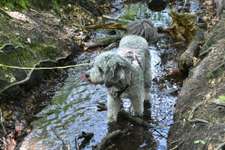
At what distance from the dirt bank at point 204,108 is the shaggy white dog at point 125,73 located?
26.8 inches

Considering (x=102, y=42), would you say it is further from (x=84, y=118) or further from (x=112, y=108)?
(x=112, y=108)

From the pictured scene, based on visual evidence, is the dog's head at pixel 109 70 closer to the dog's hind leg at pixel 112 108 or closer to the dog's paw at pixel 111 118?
the dog's hind leg at pixel 112 108

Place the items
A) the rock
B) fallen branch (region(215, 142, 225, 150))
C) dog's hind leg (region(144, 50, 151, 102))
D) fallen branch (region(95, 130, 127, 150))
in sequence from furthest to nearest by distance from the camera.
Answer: the rock, dog's hind leg (region(144, 50, 151, 102)), fallen branch (region(95, 130, 127, 150)), fallen branch (region(215, 142, 225, 150))

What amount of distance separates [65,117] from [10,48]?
1.88 meters

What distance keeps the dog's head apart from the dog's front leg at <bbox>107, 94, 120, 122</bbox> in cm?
69

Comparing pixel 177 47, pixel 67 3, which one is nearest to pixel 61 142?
pixel 177 47

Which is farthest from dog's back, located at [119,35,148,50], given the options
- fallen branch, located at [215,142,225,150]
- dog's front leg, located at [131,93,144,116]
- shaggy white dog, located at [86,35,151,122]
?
fallen branch, located at [215,142,225,150]

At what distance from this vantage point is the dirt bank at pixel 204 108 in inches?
212

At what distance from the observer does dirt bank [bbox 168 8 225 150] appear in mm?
5391

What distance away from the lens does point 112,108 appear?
7.35 metres

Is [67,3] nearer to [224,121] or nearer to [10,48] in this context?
[10,48]

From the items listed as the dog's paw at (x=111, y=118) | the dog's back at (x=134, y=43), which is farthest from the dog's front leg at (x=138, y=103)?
the dog's back at (x=134, y=43)

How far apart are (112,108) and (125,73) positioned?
91cm

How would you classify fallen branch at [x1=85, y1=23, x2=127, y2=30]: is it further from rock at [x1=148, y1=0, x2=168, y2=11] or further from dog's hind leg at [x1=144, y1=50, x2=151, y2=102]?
dog's hind leg at [x1=144, y1=50, x2=151, y2=102]
